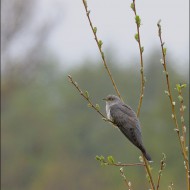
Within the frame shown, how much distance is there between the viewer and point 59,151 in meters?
34.4

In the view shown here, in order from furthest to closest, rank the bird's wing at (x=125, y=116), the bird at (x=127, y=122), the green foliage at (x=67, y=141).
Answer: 1. the green foliage at (x=67, y=141)
2. the bird's wing at (x=125, y=116)
3. the bird at (x=127, y=122)

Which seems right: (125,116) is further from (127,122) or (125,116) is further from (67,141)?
(67,141)

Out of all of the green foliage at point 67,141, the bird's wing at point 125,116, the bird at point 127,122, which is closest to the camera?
the bird at point 127,122

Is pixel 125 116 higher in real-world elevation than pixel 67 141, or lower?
lower

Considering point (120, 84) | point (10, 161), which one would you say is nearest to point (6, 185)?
point (10, 161)

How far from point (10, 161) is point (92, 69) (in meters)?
18.7

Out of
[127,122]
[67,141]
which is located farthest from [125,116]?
[67,141]

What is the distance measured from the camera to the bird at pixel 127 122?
443 cm

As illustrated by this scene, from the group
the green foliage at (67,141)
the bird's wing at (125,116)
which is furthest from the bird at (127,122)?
the green foliage at (67,141)

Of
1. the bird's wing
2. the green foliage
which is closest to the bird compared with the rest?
the bird's wing

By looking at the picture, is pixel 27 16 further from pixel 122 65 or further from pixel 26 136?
pixel 122 65

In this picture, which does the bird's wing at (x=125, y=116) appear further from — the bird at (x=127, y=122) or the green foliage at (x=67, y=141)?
the green foliage at (x=67, y=141)

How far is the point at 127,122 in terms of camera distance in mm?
4695

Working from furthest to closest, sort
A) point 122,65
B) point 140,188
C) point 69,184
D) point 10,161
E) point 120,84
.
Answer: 1. point 122,65
2. point 120,84
3. point 10,161
4. point 69,184
5. point 140,188
